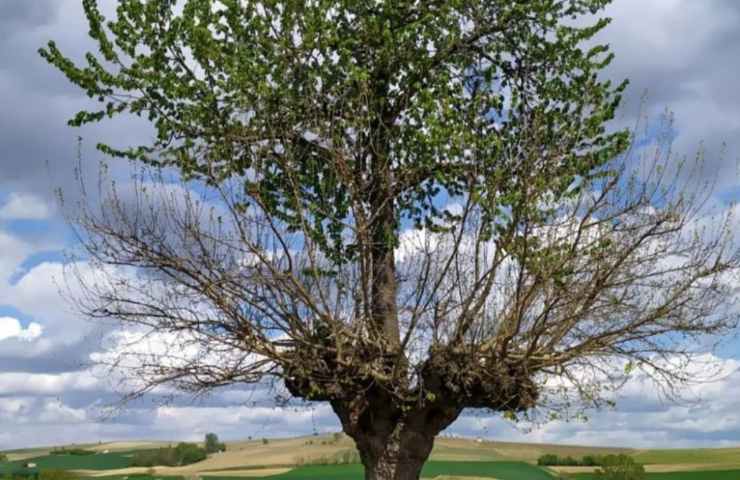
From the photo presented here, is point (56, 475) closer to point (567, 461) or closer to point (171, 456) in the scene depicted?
point (171, 456)

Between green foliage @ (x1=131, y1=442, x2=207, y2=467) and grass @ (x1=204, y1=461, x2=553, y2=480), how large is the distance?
4.48m

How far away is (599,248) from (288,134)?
248 inches

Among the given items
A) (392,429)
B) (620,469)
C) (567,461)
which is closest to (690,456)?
(567,461)

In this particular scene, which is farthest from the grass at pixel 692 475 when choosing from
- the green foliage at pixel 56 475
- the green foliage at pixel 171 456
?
the green foliage at pixel 56 475

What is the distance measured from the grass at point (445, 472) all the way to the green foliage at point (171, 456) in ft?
14.7

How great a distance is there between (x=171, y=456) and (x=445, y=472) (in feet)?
48.9

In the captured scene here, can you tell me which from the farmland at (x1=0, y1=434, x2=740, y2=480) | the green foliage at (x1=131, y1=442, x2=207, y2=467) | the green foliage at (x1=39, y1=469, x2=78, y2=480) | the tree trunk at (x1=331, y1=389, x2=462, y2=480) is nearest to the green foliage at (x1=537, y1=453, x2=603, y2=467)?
the farmland at (x1=0, y1=434, x2=740, y2=480)

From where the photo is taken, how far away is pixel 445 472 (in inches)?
1224

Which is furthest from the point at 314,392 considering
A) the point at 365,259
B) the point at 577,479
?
the point at 577,479

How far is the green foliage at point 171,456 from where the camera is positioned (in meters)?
38.2

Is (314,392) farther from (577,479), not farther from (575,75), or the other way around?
(577,479)

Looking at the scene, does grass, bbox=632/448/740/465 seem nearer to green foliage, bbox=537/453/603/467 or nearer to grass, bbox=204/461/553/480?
green foliage, bbox=537/453/603/467

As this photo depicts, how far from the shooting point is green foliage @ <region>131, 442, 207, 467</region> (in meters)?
38.2

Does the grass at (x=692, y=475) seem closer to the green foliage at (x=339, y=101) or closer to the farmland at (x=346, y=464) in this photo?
the farmland at (x=346, y=464)
